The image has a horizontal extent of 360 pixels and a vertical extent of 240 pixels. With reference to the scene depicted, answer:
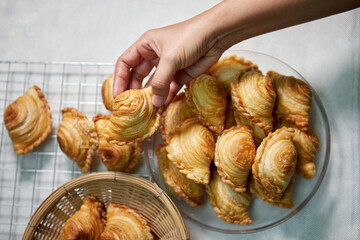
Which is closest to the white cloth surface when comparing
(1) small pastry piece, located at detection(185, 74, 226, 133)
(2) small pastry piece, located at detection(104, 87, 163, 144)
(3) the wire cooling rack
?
(3) the wire cooling rack

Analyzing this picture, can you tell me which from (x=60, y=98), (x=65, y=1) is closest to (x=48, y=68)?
(x=60, y=98)

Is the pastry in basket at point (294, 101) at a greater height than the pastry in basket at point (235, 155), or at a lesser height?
greater

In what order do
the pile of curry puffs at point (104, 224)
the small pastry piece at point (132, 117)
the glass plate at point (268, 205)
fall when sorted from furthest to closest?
the glass plate at point (268, 205) → the pile of curry puffs at point (104, 224) → the small pastry piece at point (132, 117)

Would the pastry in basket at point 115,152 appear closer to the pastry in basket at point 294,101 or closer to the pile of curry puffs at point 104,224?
the pile of curry puffs at point 104,224

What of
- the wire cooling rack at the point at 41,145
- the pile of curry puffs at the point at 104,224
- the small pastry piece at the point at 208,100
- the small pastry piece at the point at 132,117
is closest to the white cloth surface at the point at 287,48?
the wire cooling rack at the point at 41,145

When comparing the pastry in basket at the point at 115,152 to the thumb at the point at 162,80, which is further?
Answer: the pastry in basket at the point at 115,152

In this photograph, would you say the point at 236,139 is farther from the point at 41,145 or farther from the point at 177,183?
the point at 41,145

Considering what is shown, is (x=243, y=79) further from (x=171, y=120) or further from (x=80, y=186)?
(x=80, y=186)

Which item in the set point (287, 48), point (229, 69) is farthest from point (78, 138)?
point (287, 48)
